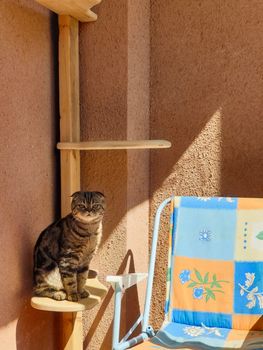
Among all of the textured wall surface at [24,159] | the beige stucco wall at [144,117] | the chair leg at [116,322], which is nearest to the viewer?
the chair leg at [116,322]

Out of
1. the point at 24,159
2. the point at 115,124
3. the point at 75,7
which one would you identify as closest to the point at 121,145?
the point at 115,124

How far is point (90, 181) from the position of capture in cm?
233

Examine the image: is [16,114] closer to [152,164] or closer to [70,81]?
[70,81]

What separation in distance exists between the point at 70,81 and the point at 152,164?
1.90 ft

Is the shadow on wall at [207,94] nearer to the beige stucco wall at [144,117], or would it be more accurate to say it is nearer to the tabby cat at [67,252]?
the beige stucco wall at [144,117]

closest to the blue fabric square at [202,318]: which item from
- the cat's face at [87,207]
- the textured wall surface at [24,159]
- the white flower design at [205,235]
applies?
the white flower design at [205,235]

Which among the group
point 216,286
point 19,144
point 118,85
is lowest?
point 216,286

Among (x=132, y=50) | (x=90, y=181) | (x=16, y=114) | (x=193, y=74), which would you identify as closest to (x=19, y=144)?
(x=16, y=114)

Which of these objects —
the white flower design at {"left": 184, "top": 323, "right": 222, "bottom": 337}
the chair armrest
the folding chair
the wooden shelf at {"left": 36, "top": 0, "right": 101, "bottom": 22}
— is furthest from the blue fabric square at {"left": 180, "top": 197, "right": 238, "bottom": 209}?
the wooden shelf at {"left": 36, "top": 0, "right": 101, "bottom": 22}

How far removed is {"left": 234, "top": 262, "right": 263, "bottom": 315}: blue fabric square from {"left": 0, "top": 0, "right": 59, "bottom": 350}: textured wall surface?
0.86 meters

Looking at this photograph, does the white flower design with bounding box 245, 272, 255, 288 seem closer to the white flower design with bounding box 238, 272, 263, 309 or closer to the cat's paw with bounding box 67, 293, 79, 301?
the white flower design with bounding box 238, 272, 263, 309

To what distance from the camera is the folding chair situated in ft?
6.33

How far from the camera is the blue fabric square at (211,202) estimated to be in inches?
80.7

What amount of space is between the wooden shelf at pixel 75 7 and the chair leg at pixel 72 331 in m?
1.32
